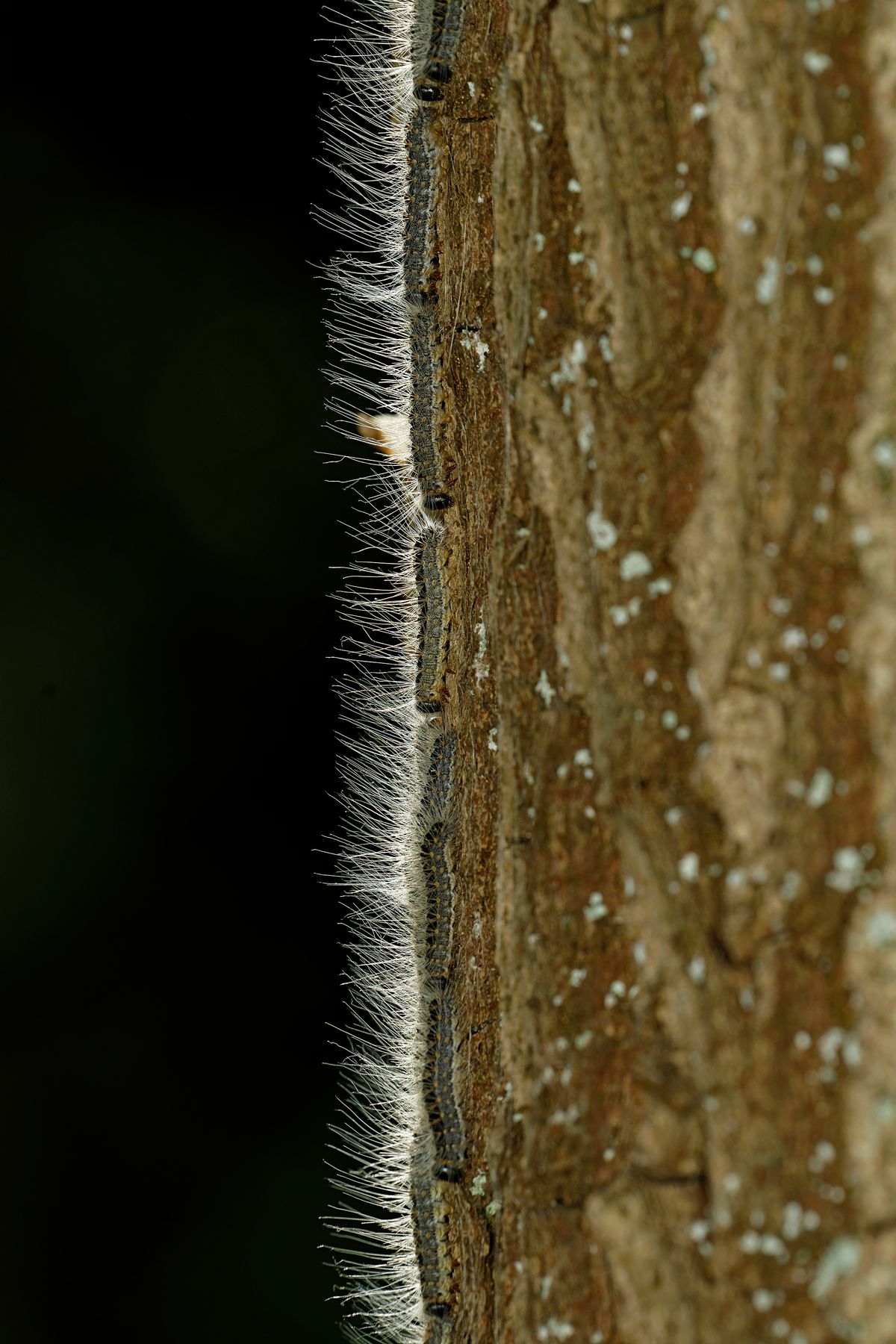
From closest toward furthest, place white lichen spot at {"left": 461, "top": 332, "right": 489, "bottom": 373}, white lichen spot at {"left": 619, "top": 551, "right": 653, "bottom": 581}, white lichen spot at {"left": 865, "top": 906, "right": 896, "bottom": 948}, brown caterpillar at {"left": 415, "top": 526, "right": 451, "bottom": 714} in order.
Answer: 1. white lichen spot at {"left": 865, "top": 906, "right": 896, "bottom": 948}
2. white lichen spot at {"left": 619, "top": 551, "right": 653, "bottom": 581}
3. white lichen spot at {"left": 461, "top": 332, "right": 489, "bottom": 373}
4. brown caterpillar at {"left": 415, "top": 526, "right": 451, "bottom": 714}

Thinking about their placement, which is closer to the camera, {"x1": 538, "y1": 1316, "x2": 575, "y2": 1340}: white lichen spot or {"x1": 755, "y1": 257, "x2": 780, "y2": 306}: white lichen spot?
{"x1": 755, "y1": 257, "x2": 780, "y2": 306}: white lichen spot

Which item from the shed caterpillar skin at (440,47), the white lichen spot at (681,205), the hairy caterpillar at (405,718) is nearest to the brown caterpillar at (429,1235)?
the hairy caterpillar at (405,718)

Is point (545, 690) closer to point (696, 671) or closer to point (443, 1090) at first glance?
point (696, 671)

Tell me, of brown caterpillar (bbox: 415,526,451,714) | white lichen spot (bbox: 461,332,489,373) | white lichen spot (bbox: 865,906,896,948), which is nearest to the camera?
white lichen spot (bbox: 865,906,896,948)

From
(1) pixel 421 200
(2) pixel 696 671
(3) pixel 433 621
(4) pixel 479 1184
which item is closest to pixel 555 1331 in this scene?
(4) pixel 479 1184

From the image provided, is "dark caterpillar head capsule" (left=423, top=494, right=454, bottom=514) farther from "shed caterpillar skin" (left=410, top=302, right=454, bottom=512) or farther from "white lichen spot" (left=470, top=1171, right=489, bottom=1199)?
"white lichen spot" (left=470, top=1171, right=489, bottom=1199)

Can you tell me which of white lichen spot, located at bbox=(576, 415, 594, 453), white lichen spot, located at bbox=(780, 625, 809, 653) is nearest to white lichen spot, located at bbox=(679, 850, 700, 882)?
white lichen spot, located at bbox=(780, 625, 809, 653)

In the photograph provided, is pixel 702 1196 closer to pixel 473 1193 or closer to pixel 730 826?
pixel 730 826
